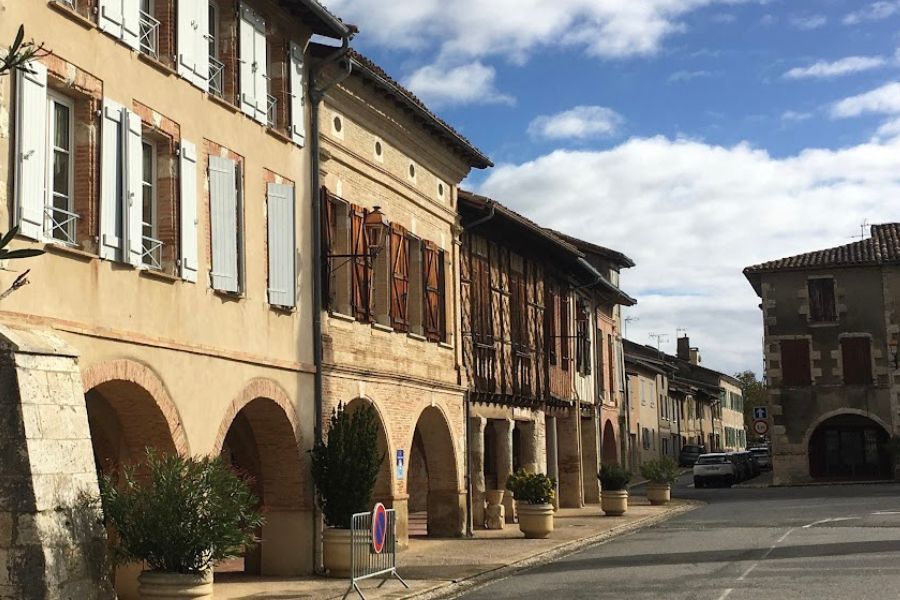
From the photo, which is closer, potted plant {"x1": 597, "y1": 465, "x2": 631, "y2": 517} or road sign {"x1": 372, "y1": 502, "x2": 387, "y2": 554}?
road sign {"x1": 372, "y1": 502, "x2": 387, "y2": 554}

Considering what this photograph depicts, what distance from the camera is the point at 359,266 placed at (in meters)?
17.8

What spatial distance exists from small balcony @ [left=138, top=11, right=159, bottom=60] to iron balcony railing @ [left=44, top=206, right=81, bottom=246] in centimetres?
231

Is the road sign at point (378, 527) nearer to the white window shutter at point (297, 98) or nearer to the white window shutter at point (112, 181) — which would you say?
the white window shutter at point (112, 181)

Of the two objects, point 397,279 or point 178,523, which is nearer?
point 178,523

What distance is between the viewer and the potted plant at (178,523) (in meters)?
10.2

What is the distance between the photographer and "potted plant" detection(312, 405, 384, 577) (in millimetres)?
15391

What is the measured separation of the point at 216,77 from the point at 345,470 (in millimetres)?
5320

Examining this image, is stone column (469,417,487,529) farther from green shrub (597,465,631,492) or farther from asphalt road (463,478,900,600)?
green shrub (597,465,631,492)

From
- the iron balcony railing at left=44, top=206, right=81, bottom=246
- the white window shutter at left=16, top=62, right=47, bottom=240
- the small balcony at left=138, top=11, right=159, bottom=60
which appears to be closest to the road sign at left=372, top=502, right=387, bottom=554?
the iron balcony railing at left=44, top=206, right=81, bottom=246

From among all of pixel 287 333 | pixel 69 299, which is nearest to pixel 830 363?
pixel 287 333

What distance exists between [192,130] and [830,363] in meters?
35.6

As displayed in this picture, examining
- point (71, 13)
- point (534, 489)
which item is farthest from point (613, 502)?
point (71, 13)

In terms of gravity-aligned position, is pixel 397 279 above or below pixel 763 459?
above

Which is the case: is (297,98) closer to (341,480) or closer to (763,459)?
(341,480)
